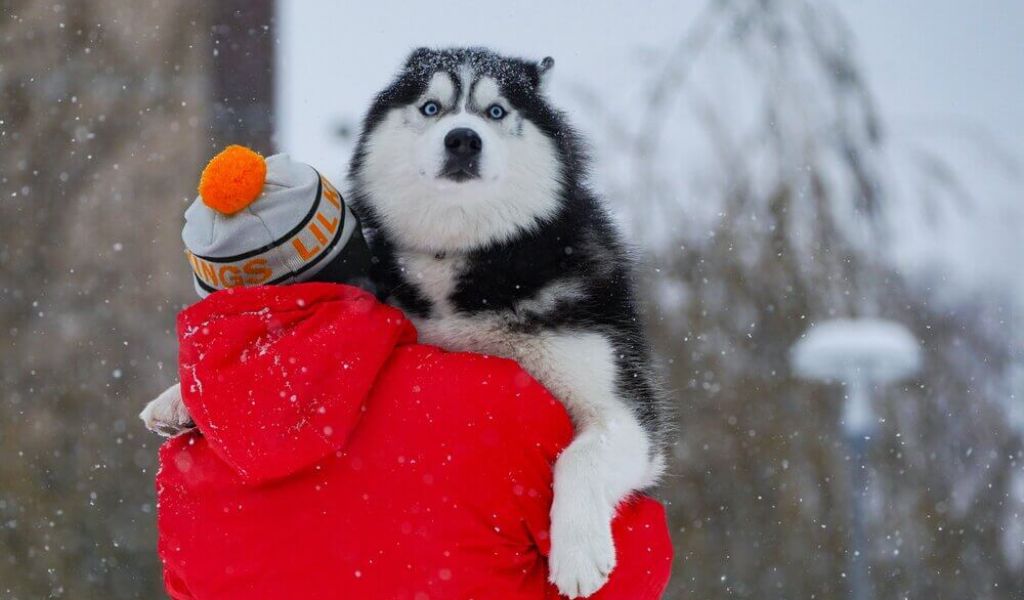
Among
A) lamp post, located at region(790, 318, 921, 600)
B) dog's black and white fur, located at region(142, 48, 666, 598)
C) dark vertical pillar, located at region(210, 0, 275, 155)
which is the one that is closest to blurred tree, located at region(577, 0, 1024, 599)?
lamp post, located at region(790, 318, 921, 600)

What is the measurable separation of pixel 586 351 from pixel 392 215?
1.56 ft

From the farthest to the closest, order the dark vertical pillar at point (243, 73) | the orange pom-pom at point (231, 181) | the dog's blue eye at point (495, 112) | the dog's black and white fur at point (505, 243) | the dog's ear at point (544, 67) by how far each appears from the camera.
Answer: the dark vertical pillar at point (243, 73), the dog's ear at point (544, 67), the dog's blue eye at point (495, 112), the dog's black and white fur at point (505, 243), the orange pom-pom at point (231, 181)

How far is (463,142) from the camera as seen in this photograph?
84.9 inches

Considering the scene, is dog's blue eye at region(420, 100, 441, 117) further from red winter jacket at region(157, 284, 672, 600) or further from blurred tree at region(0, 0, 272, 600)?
blurred tree at region(0, 0, 272, 600)

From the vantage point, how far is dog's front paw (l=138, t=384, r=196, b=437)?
2.03m

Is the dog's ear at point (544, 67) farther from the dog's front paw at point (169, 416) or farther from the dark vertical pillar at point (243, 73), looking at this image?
the dark vertical pillar at point (243, 73)

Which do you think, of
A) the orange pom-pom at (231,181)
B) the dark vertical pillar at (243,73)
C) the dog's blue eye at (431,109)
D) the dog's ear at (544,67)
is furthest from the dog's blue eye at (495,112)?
the dark vertical pillar at (243,73)

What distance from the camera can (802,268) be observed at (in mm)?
6887

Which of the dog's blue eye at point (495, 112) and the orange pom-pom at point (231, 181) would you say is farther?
the dog's blue eye at point (495, 112)

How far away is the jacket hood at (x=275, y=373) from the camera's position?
1.63m

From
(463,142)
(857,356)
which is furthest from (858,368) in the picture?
(463,142)

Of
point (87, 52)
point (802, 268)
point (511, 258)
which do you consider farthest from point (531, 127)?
point (87, 52)

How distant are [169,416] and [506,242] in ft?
2.34

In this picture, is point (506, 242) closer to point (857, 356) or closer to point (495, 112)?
point (495, 112)
